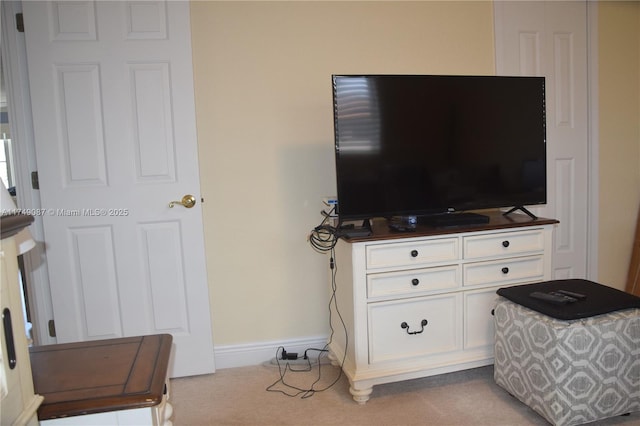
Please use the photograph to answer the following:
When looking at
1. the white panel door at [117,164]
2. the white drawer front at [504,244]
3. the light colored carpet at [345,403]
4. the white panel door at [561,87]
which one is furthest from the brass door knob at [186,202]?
the white panel door at [561,87]

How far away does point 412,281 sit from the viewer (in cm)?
207

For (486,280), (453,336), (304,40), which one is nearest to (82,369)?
(453,336)

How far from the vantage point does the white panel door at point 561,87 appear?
2746 mm

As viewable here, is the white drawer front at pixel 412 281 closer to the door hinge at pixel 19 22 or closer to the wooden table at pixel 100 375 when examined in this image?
the wooden table at pixel 100 375

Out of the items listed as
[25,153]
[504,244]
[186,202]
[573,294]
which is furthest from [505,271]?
[25,153]

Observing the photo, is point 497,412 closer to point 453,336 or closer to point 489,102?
point 453,336

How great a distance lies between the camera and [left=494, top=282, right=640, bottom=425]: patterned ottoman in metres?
1.73

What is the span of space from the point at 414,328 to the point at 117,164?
1.76 meters

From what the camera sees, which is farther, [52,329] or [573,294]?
[52,329]

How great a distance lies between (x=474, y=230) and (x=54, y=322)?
226 centimetres

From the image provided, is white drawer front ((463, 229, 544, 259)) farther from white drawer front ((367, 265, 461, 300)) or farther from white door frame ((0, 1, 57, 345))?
white door frame ((0, 1, 57, 345))

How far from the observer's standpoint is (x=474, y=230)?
6.98ft

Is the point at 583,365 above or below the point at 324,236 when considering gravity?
below

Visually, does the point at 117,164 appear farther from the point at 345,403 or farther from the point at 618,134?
the point at 618,134
